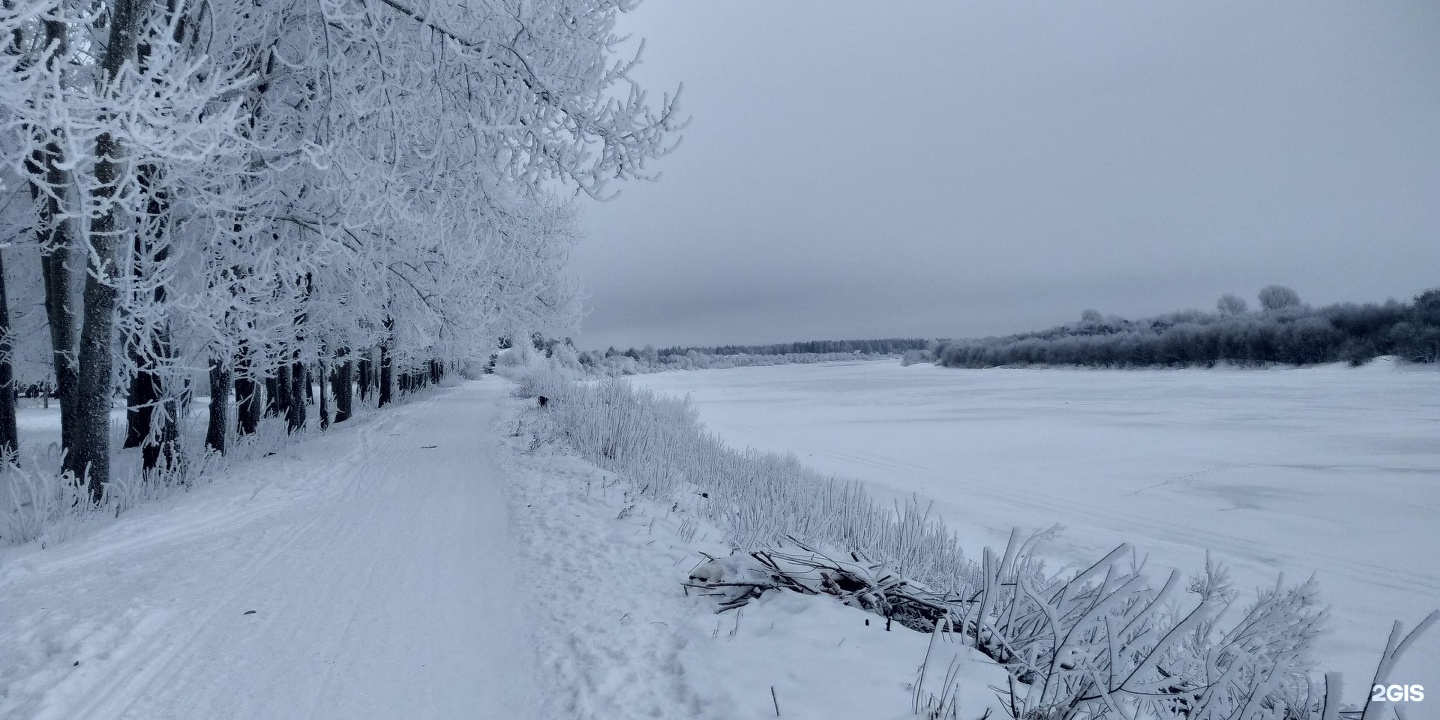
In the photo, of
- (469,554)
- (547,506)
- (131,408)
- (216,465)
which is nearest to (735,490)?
(547,506)

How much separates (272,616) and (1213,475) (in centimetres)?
1159

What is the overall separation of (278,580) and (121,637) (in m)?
0.89

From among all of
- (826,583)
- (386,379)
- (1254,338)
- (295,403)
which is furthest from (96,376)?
(1254,338)

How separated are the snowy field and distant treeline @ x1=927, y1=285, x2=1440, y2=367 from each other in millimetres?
2956

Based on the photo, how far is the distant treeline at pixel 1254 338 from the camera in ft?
73.2

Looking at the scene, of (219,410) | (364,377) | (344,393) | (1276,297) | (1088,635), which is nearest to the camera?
(1088,635)

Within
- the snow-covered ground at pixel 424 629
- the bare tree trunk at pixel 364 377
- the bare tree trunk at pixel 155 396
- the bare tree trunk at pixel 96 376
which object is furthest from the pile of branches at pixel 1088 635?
the bare tree trunk at pixel 364 377

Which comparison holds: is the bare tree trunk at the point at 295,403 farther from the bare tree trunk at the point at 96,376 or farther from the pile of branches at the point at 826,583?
the pile of branches at the point at 826,583

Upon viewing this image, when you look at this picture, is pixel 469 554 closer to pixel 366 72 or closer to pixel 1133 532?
pixel 366 72

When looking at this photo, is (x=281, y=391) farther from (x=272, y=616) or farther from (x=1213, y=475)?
(x=1213, y=475)

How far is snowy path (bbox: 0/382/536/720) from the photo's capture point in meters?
2.68

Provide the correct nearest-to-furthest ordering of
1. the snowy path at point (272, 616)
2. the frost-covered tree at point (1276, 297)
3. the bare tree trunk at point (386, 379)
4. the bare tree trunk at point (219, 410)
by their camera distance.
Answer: the snowy path at point (272, 616) < the bare tree trunk at point (219, 410) < the bare tree trunk at point (386, 379) < the frost-covered tree at point (1276, 297)

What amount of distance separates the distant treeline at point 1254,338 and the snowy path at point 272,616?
30.1 m

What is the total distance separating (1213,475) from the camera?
9359mm
